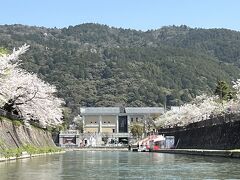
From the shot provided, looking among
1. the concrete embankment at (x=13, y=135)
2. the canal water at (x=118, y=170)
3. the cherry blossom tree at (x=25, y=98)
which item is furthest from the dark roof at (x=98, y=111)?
the canal water at (x=118, y=170)

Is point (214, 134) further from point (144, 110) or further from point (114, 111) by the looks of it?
point (144, 110)

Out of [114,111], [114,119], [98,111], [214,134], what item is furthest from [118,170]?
[114,119]

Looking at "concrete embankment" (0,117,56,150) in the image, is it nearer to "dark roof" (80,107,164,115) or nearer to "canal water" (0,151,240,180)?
"canal water" (0,151,240,180)

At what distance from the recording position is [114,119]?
521 feet

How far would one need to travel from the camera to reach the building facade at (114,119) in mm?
154000

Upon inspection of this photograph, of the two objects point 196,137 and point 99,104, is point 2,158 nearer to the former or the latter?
point 196,137

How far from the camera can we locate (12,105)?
48.2m

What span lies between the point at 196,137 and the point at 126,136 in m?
Result: 87.1

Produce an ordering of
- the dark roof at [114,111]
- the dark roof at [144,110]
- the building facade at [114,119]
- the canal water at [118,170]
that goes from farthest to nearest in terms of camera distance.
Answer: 1. the dark roof at [144,110]
2. the dark roof at [114,111]
3. the building facade at [114,119]
4. the canal water at [118,170]

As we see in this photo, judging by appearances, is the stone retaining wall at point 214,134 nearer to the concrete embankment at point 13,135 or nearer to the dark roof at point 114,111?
the concrete embankment at point 13,135

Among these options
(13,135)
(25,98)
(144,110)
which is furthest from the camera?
(144,110)

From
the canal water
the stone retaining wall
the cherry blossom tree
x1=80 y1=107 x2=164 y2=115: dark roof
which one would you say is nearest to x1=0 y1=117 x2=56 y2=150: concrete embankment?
the cherry blossom tree

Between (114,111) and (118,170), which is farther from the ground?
(114,111)

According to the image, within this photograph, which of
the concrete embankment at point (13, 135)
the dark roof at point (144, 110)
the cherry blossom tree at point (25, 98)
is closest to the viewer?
the concrete embankment at point (13, 135)
